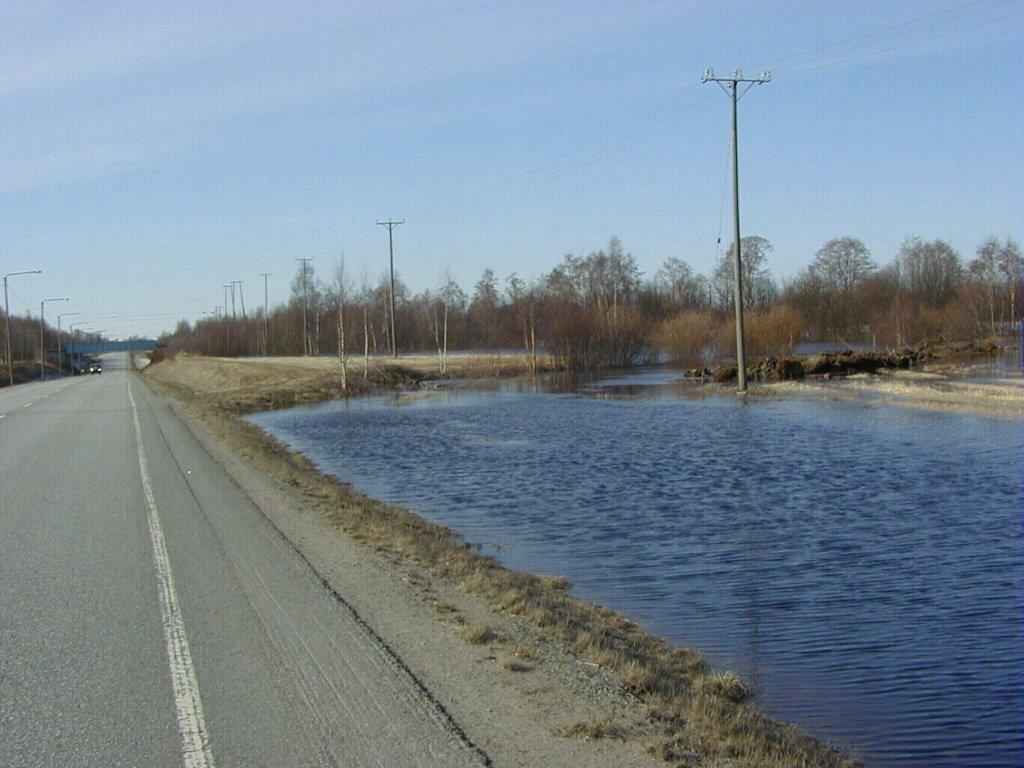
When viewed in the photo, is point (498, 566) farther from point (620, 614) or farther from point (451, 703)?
point (451, 703)

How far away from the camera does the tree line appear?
73312mm

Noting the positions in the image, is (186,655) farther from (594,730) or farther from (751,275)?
(751,275)

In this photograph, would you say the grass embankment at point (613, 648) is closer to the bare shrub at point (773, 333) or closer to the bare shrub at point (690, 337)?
the bare shrub at point (773, 333)

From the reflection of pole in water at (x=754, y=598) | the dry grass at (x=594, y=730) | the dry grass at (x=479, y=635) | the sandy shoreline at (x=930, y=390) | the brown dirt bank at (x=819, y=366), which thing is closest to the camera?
the dry grass at (x=594, y=730)

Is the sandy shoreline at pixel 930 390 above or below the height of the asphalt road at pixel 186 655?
above

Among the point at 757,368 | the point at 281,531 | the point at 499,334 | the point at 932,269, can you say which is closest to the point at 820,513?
the point at 281,531

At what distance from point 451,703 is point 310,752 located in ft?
3.76

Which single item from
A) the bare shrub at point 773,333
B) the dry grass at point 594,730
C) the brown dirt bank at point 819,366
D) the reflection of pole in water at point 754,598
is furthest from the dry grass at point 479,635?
the bare shrub at point 773,333

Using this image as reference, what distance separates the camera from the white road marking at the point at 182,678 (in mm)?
5871

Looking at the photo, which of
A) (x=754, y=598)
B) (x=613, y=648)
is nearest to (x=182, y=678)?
(x=613, y=648)

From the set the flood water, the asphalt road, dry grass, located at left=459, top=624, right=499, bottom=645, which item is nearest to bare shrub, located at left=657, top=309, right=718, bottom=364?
the flood water

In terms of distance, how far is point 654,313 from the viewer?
109750 mm

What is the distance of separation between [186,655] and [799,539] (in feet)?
29.1

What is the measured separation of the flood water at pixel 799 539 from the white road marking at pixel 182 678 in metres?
4.11
